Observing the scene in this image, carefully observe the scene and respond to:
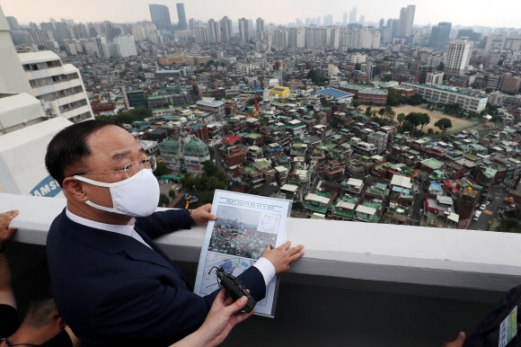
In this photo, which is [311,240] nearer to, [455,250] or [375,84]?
[455,250]

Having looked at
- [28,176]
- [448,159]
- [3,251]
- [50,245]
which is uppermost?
[50,245]

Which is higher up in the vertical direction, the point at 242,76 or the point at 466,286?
the point at 466,286

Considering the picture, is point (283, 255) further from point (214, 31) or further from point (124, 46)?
point (214, 31)

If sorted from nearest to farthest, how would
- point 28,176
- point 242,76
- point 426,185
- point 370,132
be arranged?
point 28,176 → point 426,185 → point 370,132 → point 242,76

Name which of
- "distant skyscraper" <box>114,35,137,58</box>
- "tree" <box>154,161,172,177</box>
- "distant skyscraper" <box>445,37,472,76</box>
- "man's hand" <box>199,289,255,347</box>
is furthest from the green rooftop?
"distant skyscraper" <box>114,35,137,58</box>

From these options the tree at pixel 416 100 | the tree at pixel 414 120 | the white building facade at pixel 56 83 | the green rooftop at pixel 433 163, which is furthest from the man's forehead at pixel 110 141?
the tree at pixel 416 100

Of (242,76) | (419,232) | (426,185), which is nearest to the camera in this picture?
(419,232)

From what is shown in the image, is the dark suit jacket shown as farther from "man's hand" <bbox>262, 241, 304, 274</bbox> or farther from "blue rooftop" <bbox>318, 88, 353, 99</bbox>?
"blue rooftop" <bbox>318, 88, 353, 99</bbox>

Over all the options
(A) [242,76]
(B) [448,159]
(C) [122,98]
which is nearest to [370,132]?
(B) [448,159]
